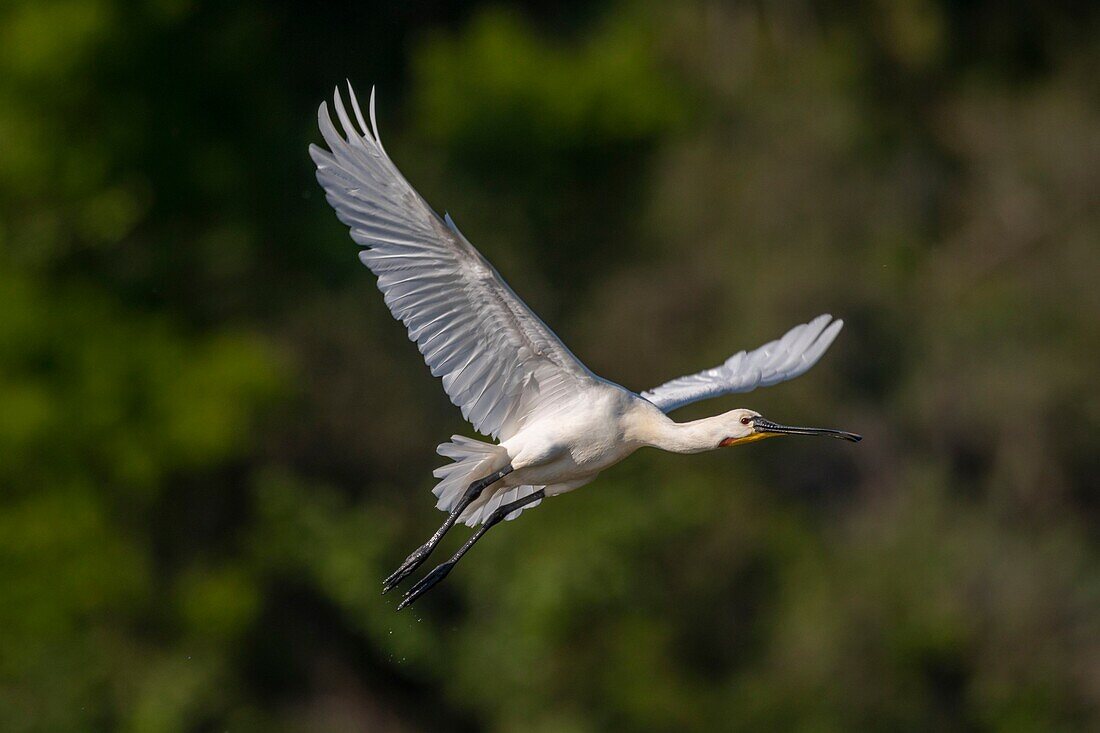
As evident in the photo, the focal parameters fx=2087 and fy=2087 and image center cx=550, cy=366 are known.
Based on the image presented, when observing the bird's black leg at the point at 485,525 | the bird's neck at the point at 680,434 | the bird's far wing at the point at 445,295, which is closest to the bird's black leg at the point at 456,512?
the bird's black leg at the point at 485,525

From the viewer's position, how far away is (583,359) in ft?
60.5

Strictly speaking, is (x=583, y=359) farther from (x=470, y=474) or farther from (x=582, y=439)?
(x=582, y=439)

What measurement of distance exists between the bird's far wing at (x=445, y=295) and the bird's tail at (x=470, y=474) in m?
0.13

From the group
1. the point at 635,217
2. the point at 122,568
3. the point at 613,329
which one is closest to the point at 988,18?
the point at 635,217

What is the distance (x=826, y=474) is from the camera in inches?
770

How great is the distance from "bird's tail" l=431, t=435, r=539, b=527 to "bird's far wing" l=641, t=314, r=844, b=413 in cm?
79

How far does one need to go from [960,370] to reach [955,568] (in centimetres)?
217

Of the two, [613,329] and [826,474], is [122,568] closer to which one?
[613,329]

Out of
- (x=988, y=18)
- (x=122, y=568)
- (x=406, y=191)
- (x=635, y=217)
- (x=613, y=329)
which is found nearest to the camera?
(x=406, y=191)

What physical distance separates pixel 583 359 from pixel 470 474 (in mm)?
10469

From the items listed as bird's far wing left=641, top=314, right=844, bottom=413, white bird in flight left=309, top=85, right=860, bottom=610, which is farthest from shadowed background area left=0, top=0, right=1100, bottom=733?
white bird in flight left=309, top=85, right=860, bottom=610

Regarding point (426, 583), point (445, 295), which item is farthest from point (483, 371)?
point (426, 583)

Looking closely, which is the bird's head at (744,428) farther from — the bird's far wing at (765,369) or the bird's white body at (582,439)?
the bird's far wing at (765,369)

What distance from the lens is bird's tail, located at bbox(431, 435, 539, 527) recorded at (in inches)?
310
